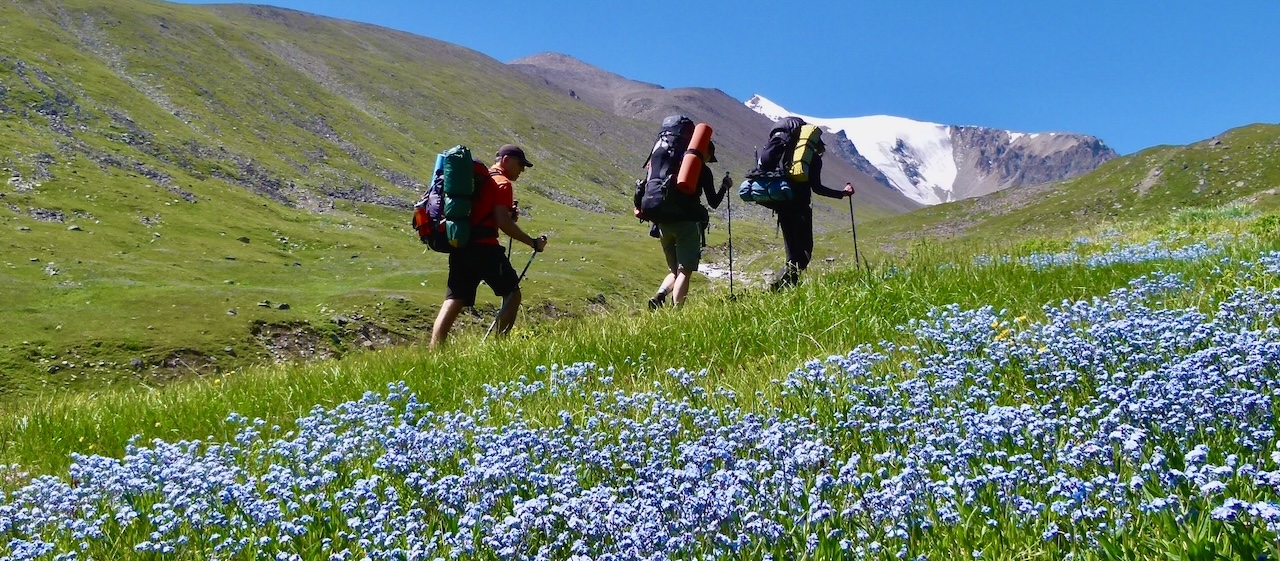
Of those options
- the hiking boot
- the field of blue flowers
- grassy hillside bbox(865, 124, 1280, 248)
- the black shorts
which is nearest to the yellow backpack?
the hiking boot

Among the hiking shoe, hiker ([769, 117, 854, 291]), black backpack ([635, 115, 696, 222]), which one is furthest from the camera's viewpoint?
hiker ([769, 117, 854, 291])

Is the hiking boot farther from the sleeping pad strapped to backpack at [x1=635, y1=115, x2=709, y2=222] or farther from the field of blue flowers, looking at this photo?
the field of blue flowers

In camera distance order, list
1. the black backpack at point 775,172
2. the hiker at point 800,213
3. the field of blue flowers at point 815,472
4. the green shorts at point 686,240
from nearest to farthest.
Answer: the field of blue flowers at point 815,472 → the green shorts at point 686,240 → the black backpack at point 775,172 → the hiker at point 800,213

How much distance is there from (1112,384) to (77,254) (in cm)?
4770

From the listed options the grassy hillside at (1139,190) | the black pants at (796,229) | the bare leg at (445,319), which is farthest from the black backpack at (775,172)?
the grassy hillside at (1139,190)

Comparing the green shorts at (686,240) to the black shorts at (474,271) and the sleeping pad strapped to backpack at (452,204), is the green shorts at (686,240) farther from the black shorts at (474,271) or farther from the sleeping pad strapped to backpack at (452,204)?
the sleeping pad strapped to backpack at (452,204)

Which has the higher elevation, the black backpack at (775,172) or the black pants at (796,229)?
the black backpack at (775,172)

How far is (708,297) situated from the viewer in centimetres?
1112

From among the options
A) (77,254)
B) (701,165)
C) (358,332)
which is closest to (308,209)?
(77,254)

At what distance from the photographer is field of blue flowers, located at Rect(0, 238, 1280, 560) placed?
3.13 m

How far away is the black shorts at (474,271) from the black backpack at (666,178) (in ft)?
7.22

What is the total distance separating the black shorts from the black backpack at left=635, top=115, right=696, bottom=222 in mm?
2200

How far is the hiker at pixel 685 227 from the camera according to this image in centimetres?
1270

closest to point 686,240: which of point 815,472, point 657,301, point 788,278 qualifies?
point 657,301
